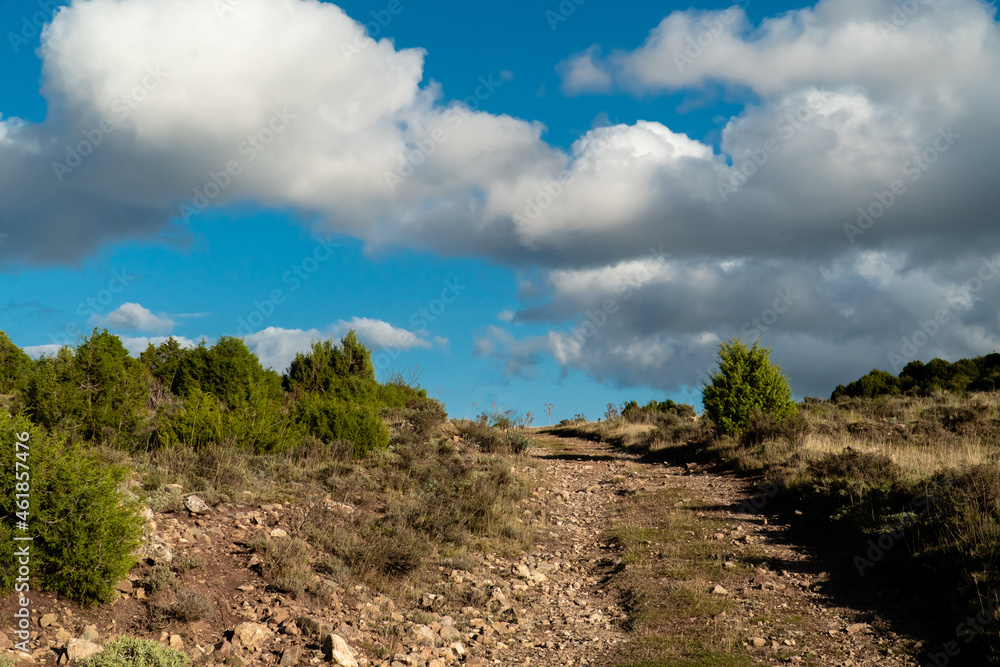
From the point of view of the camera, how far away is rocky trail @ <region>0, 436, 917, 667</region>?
19.3 ft

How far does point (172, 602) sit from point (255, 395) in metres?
7.48

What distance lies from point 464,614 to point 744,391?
14543 mm

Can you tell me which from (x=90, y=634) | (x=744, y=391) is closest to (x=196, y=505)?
(x=90, y=634)

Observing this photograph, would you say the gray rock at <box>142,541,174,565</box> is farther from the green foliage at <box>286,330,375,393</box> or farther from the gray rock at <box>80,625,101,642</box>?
the green foliage at <box>286,330,375,393</box>

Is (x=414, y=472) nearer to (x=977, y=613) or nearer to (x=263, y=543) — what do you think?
(x=263, y=543)

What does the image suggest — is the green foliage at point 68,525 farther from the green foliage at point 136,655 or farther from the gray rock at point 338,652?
the gray rock at point 338,652

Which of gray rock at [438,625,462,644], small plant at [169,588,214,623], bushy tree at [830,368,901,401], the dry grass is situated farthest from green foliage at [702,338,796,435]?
bushy tree at [830,368,901,401]

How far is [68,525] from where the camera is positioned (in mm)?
5855

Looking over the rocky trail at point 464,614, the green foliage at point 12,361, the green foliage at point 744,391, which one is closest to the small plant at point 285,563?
the rocky trail at point 464,614

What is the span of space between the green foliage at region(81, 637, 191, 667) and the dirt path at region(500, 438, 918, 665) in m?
3.02

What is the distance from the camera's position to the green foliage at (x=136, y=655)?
4.98 m

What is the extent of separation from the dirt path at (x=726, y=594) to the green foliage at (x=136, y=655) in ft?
9.90

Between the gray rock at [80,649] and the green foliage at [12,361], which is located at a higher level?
the green foliage at [12,361]

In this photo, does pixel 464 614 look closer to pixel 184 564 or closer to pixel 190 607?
pixel 190 607
